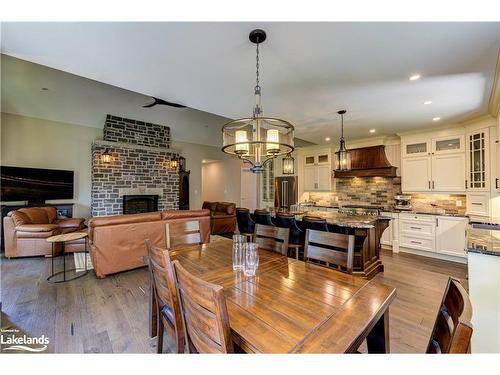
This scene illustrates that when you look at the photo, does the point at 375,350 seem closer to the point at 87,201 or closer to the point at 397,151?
the point at 397,151

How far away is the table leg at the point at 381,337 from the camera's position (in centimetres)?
132

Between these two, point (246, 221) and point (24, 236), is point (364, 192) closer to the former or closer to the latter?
point (246, 221)

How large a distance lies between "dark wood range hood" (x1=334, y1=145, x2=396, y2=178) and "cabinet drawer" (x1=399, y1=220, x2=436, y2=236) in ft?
3.62

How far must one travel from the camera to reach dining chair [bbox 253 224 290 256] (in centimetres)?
202

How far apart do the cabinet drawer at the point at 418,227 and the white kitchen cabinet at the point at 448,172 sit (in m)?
0.76

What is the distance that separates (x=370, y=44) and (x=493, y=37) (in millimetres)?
970

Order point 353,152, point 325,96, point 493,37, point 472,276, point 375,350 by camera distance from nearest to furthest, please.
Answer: point 375,350, point 472,276, point 493,37, point 325,96, point 353,152

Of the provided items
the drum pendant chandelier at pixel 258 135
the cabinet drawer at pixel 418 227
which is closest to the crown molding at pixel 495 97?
the cabinet drawer at pixel 418 227

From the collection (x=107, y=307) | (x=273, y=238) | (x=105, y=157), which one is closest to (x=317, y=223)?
(x=273, y=238)

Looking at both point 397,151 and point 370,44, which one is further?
point 397,151

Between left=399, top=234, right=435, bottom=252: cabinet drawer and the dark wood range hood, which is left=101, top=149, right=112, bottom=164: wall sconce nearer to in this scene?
the dark wood range hood

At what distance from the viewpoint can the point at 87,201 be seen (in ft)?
18.4

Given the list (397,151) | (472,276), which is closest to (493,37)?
(472,276)

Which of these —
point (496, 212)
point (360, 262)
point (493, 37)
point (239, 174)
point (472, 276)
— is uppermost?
point (493, 37)
